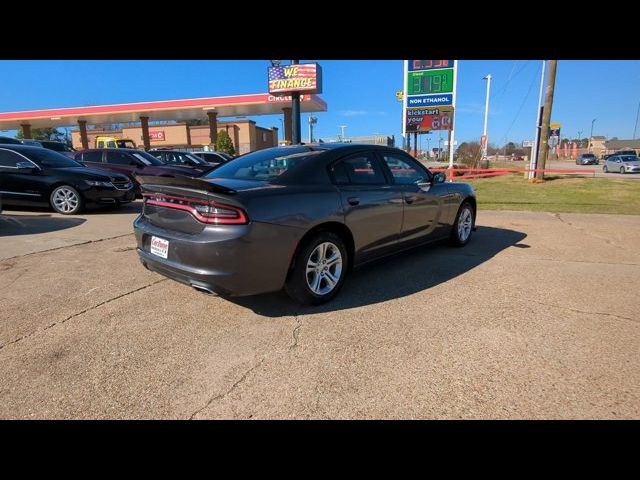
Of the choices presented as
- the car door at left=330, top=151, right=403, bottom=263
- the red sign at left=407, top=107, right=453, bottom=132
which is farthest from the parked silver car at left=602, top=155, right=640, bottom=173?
the car door at left=330, top=151, right=403, bottom=263

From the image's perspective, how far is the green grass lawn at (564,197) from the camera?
10.1m

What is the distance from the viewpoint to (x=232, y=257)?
9.46ft

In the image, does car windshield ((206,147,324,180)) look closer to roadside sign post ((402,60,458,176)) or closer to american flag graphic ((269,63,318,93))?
roadside sign post ((402,60,458,176))

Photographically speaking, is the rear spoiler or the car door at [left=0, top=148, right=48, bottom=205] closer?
A: the rear spoiler

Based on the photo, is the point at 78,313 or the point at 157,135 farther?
the point at 157,135

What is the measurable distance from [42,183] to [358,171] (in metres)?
7.42

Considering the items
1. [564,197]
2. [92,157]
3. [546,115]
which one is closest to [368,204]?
[92,157]

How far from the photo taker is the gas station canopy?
112 ft

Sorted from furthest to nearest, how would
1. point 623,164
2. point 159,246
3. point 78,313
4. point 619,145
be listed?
point 619,145 → point 623,164 → point 78,313 → point 159,246

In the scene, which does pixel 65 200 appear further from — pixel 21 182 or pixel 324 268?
pixel 324 268

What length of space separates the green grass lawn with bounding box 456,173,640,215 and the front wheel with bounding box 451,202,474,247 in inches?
184

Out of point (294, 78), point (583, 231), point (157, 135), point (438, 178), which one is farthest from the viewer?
point (157, 135)
